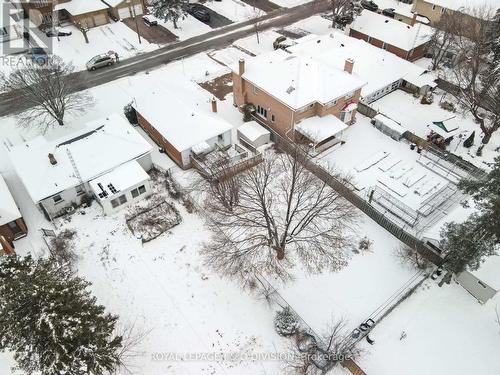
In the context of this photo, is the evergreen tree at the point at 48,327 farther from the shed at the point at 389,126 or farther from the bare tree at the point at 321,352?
the shed at the point at 389,126

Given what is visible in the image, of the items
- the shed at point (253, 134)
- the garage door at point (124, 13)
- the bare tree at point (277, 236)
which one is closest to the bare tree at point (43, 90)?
the shed at point (253, 134)

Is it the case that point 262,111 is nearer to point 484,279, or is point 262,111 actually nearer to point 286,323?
point 286,323

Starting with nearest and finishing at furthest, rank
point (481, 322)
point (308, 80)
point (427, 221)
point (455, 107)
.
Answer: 1. point (481, 322)
2. point (427, 221)
3. point (308, 80)
4. point (455, 107)

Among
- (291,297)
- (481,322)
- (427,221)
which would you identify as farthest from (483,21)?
(291,297)

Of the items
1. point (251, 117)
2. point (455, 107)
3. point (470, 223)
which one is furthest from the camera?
point (455, 107)

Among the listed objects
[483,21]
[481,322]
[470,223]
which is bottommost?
[481,322]

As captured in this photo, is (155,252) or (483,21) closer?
(155,252)

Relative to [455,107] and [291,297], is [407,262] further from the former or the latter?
[455,107]
